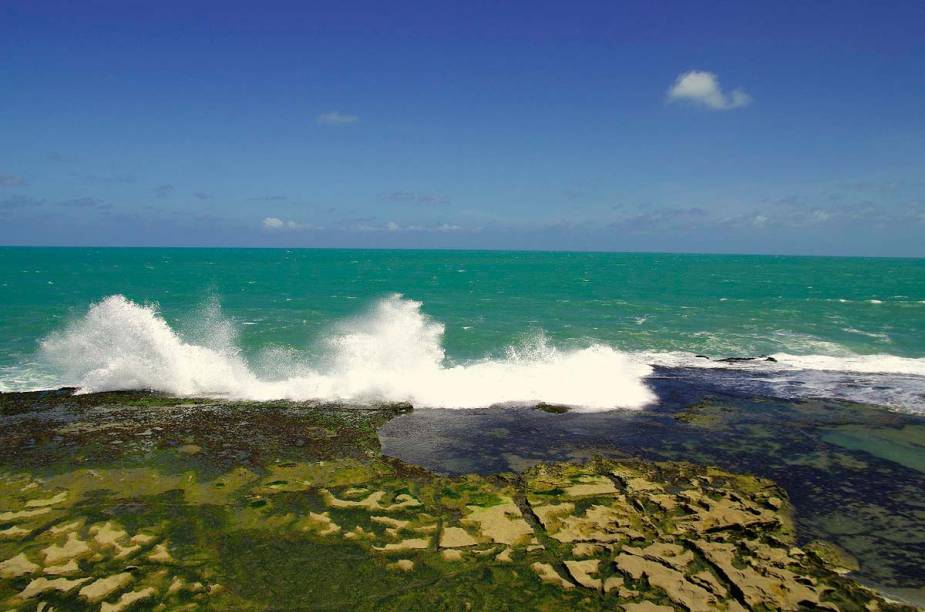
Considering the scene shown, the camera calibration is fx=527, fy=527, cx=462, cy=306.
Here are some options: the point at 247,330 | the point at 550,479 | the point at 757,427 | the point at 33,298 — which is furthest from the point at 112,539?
the point at 33,298

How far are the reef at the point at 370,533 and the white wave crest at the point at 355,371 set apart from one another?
4489mm

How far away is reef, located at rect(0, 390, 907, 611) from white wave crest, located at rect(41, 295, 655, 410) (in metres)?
4.49

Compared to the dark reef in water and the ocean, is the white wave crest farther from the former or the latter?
the dark reef in water

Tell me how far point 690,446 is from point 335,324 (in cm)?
2431

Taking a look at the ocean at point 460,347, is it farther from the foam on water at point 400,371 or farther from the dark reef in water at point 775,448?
the dark reef in water at point 775,448

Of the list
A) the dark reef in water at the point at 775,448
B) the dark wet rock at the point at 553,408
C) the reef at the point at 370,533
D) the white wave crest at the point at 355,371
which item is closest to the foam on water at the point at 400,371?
the white wave crest at the point at 355,371

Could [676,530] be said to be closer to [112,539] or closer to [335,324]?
[112,539]

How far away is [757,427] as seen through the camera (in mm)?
15391

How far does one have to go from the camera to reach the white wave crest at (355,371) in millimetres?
18047

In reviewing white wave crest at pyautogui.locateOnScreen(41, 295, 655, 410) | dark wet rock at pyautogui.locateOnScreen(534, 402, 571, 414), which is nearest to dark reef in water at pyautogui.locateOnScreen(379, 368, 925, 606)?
dark wet rock at pyautogui.locateOnScreen(534, 402, 571, 414)

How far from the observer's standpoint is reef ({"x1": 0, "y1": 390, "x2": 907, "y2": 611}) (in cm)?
808

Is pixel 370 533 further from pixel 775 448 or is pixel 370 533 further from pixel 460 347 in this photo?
pixel 460 347

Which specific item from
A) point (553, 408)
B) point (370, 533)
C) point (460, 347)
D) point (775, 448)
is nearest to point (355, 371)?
point (553, 408)

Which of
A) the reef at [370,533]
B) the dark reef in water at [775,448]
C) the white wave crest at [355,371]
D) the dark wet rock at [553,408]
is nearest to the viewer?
the reef at [370,533]
